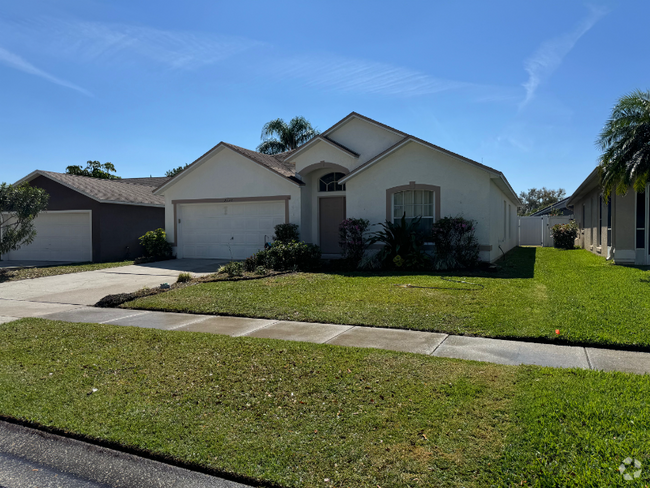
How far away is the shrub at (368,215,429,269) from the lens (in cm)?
1373

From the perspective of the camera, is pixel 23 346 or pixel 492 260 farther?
pixel 492 260

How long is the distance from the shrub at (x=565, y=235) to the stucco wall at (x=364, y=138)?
13.4 meters

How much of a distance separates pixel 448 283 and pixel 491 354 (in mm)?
Answer: 5371

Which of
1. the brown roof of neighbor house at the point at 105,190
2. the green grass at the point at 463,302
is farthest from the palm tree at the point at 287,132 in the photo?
the green grass at the point at 463,302

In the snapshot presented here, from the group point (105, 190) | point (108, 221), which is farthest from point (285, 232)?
point (105, 190)

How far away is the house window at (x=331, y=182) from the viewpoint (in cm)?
1716

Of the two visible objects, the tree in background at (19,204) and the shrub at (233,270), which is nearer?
the shrub at (233,270)

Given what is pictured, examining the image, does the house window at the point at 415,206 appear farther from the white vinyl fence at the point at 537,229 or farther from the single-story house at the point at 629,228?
the white vinyl fence at the point at 537,229

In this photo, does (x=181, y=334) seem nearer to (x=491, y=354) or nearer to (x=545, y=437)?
(x=491, y=354)

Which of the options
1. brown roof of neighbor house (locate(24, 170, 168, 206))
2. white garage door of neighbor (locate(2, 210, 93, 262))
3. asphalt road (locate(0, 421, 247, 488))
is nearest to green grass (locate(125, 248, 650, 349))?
asphalt road (locate(0, 421, 247, 488))

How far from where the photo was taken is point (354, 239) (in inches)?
576

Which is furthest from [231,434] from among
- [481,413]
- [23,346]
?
→ [23,346]

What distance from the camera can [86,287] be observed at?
11.9 metres

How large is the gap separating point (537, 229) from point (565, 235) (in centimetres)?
501
